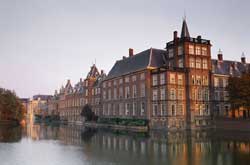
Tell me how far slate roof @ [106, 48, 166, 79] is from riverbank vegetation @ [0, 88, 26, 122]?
1197 inches

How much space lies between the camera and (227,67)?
73.3 meters

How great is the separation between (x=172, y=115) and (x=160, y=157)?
34676mm

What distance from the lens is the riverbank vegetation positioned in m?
87.0

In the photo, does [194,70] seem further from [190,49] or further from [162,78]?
[162,78]

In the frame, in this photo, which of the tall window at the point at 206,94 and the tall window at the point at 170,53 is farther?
the tall window at the point at 170,53

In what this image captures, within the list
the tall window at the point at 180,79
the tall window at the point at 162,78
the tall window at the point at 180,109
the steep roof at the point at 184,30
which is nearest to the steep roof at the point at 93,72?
the tall window at the point at 162,78

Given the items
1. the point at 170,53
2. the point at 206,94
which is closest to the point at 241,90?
the point at 206,94

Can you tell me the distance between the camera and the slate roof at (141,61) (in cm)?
6875

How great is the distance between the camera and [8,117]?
90938 mm

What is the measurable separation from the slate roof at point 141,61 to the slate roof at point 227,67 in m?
12.4

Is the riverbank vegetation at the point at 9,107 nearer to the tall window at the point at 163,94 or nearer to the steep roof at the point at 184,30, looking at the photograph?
the tall window at the point at 163,94

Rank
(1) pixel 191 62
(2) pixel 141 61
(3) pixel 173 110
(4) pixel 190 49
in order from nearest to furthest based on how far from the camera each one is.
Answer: (3) pixel 173 110
(4) pixel 190 49
(1) pixel 191 62
(2) pixel 141 61

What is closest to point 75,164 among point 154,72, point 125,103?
point 154,72

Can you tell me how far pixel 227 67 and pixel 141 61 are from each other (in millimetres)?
20642
